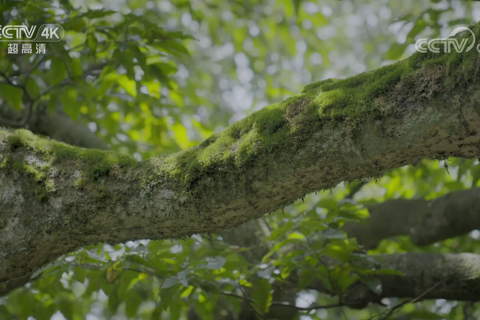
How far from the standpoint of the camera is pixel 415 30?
3.93 m

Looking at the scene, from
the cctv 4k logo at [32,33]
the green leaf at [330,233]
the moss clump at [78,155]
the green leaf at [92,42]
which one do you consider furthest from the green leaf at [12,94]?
the green leaf at [330,233]

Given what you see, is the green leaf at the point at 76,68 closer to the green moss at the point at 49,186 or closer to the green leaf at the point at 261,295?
the green moss at the point at 49,186

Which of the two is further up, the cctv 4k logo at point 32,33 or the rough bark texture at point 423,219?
the cctv 4k logo at point 32,33

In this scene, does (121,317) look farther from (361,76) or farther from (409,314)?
(361,76)

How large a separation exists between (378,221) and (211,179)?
9.02 ft

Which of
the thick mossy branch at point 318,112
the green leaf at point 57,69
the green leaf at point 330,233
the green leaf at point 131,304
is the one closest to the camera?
the thick mossy branch at point 318,112

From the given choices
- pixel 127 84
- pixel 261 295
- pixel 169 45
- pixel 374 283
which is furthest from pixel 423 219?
pixel 127 84

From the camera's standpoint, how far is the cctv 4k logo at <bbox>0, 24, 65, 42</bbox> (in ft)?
10.9

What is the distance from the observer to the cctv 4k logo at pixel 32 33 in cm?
331

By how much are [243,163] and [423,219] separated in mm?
2796

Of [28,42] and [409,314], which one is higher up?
[28,42]

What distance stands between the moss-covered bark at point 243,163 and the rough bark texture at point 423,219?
2.45 m

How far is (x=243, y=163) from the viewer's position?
5.83 ft

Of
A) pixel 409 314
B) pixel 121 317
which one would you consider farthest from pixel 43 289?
pixel 121 317
